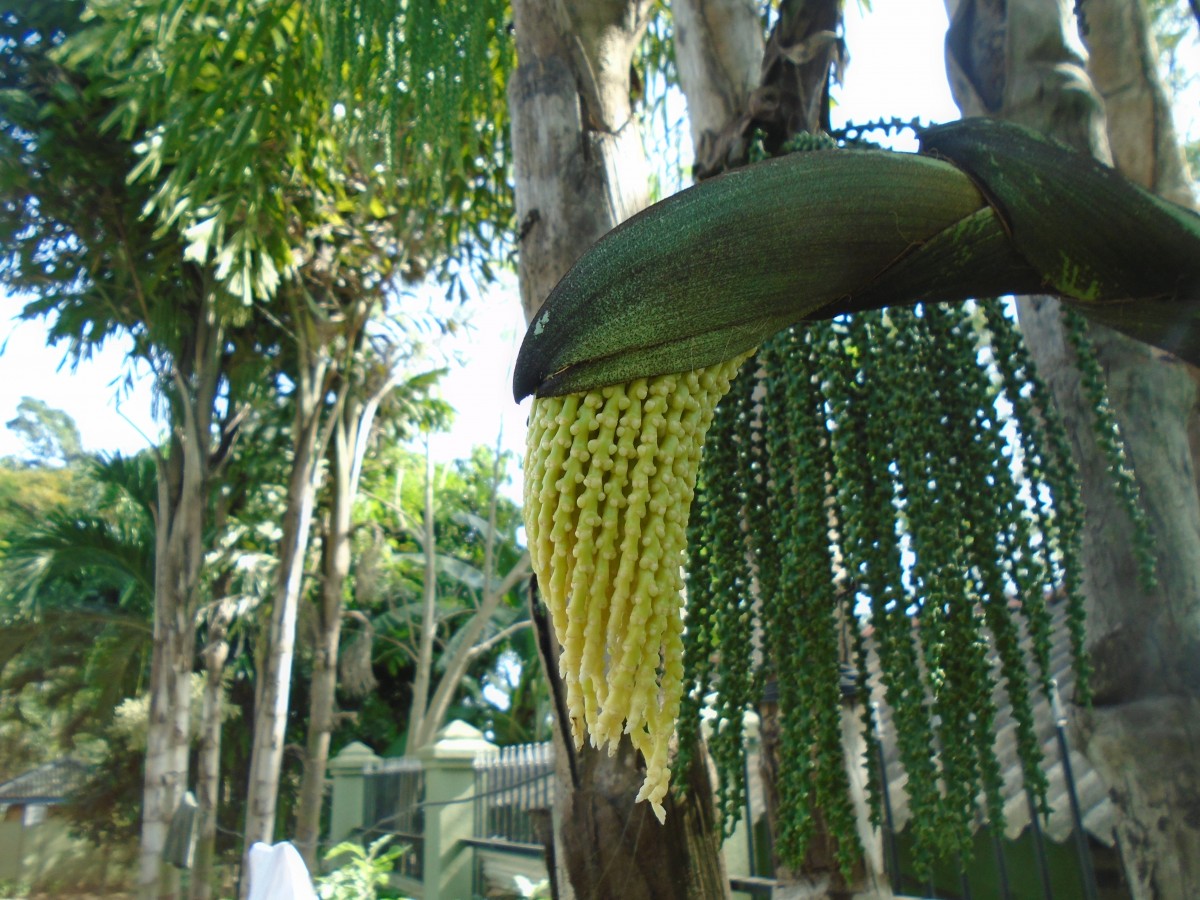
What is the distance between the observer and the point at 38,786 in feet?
48.8

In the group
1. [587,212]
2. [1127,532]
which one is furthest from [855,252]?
[1127,532]

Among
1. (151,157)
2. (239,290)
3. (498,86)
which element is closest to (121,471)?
(239,290)

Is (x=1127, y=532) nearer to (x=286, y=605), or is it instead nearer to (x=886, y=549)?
(x=886, y=549)

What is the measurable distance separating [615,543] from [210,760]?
7429 millimetres

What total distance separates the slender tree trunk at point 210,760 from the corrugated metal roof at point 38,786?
26.4 feet

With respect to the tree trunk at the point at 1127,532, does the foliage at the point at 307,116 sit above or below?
above

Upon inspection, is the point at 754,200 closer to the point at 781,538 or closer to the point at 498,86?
the point at 781,538

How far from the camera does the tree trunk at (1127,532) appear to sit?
1781 mm

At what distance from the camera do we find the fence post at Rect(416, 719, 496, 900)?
6977 millimetres

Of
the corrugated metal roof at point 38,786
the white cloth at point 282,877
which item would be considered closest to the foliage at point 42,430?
the corrugated metal roof at point 38,786

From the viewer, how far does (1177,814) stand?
A: 5.74 ft

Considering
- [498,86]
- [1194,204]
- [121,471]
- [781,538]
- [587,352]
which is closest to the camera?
[587,352]

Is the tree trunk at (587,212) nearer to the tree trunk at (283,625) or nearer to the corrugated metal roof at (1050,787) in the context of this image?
the corrugated metal roof at (1050,787)

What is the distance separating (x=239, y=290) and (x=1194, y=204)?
559 centimetres
